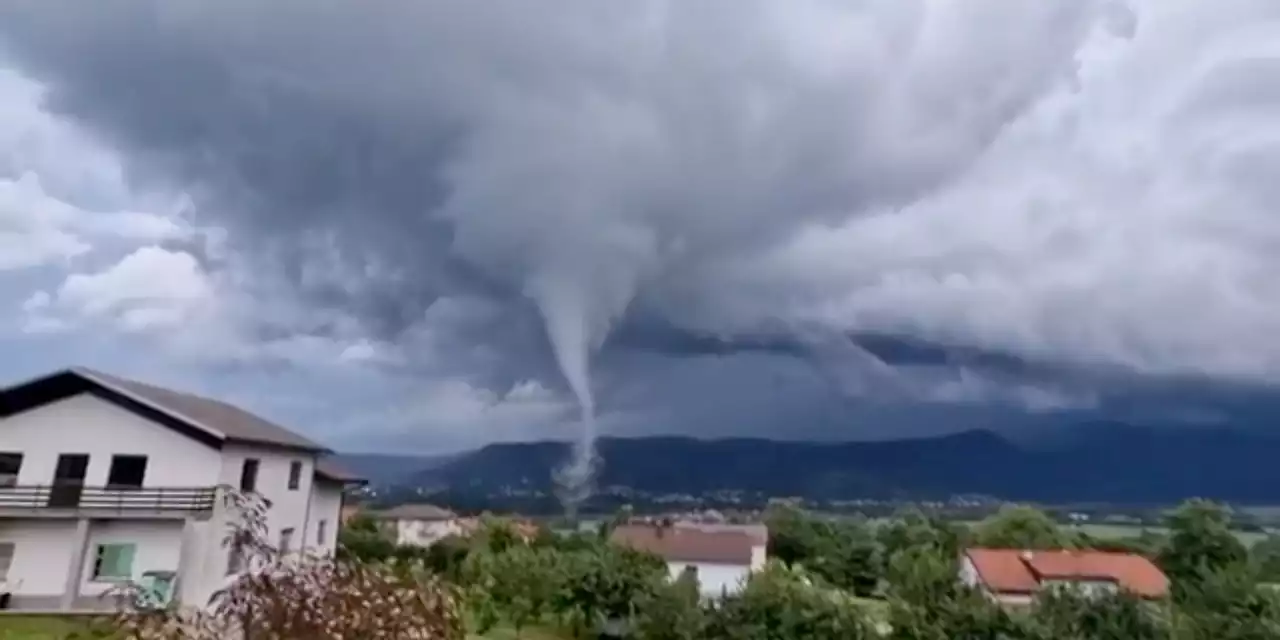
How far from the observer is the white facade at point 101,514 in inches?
944

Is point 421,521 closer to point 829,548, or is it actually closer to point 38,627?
point 829,548

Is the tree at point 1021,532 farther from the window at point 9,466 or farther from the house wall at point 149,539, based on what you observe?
the window at point 9,466

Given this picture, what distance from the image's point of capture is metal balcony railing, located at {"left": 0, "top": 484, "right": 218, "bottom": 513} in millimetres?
24141

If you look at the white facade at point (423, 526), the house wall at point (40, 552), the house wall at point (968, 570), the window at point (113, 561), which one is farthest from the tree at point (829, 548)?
the house wall at point (40, 552)

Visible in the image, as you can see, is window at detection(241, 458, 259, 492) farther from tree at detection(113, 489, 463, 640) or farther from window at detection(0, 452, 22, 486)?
tree at detection(113, 489, 463, 640)

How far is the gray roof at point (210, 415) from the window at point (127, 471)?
5.74 feet

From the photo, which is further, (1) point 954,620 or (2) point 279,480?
(2) point 279,480

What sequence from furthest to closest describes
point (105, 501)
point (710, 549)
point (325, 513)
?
point (710, 549) → point (325, 513) → point (105, 501)

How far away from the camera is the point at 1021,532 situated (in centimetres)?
6888

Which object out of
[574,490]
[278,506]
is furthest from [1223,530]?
[574,490]

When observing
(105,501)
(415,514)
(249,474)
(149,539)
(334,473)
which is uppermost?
(334,473)

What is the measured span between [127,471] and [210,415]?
278cm

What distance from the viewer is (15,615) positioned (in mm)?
22203

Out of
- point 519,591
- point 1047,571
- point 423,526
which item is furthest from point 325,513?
point 423,526
